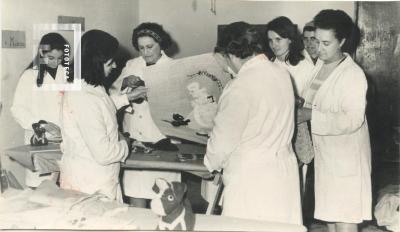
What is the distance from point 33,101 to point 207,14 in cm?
86

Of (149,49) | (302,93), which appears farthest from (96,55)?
(302,93)

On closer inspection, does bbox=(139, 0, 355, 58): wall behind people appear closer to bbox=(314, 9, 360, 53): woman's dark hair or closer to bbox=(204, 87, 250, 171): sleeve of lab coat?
bbox=(314, 9, 360, 53): woman's dark hair

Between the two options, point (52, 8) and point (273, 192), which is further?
point (52, 8)

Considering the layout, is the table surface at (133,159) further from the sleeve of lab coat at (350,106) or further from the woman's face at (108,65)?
the sleeve of lab coat at (350,106)

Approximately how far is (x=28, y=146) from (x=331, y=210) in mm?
1310

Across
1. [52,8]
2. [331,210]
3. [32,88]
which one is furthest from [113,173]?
[331,210]

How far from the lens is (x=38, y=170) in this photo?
75.9 inches

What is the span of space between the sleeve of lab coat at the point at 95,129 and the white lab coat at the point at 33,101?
0.97 ft

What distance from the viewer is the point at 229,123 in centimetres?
149

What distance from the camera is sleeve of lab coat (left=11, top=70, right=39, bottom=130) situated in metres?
1.91

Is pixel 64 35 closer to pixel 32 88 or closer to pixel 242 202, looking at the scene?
pixel 32 88

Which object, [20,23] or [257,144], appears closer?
[257,144]

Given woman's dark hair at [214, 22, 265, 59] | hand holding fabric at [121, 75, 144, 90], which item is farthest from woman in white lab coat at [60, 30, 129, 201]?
woman's dark hair at [214, 22, 265, 59]

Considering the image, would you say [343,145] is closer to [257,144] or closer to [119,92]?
[257,144]
